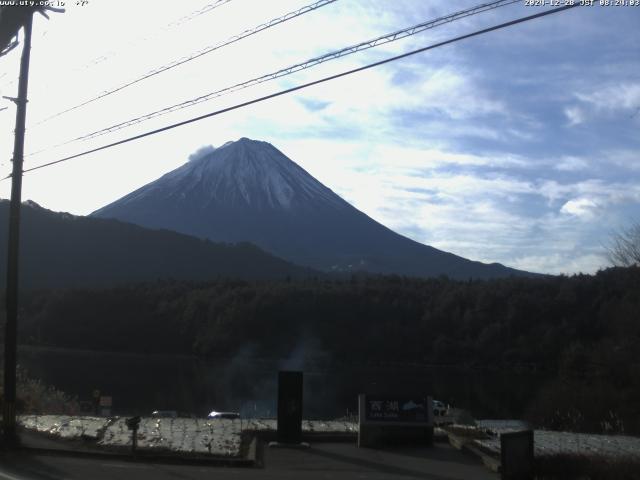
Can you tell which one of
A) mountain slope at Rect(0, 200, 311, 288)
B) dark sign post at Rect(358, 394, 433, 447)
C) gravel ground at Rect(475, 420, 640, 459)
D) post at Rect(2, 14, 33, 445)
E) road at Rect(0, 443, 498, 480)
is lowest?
road at Rect(0, 443, 498, 480)

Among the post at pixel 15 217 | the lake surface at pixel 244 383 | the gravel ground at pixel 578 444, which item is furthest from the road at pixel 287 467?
the lake surface at pixel 244 383

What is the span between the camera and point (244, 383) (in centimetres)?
6097

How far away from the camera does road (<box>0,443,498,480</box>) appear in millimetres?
13438

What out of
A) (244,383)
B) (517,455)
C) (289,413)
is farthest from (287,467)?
(244,383)

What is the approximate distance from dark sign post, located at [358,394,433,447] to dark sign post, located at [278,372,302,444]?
1.20 m

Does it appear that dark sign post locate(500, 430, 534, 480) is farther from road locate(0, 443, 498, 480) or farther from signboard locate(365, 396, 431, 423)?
signboard locate(365, 396, 431, 423)

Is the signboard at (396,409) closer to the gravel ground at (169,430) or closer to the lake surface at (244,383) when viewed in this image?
the gravel ground at (169,430)

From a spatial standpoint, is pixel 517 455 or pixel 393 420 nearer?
pixel 517 455

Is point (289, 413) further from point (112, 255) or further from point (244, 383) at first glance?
point (112, 255)

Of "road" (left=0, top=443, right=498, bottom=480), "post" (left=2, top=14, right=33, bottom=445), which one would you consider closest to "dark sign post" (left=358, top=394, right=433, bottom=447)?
"road" (left=0, top=443, right=498, bottom=480)

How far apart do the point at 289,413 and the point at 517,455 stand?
189 inches

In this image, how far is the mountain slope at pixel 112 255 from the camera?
415ft

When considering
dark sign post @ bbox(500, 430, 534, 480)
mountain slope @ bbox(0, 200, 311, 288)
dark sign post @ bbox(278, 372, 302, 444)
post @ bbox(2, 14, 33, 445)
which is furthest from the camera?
mountain slope @ bbox(0, 200, 311, 288)

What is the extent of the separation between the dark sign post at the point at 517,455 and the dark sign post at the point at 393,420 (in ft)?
12.1
